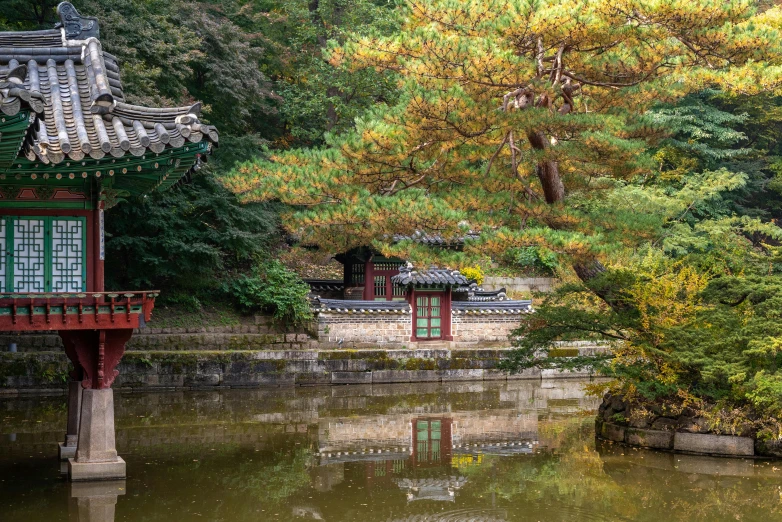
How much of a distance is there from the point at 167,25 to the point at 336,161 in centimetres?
1308

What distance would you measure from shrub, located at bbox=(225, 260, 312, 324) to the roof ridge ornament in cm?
1294

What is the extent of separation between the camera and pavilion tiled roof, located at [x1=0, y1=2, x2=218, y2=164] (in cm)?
1117

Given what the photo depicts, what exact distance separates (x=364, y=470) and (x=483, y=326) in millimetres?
14320

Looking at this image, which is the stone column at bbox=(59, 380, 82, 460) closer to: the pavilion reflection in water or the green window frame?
the pavilion reflection in water

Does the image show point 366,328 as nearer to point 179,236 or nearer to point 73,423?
point 179,236

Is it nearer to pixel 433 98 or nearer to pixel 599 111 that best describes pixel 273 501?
pixel 433 98

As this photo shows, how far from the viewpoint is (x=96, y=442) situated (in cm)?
1211

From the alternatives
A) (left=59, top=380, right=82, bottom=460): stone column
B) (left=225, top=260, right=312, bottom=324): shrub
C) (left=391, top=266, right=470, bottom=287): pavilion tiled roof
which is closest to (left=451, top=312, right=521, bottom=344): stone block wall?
(left=391, top=266, right=470, bottom=287): pavilion tiled roof

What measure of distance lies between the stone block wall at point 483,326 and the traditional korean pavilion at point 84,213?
15.4 m

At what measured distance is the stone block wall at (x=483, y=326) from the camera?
88.9 ft

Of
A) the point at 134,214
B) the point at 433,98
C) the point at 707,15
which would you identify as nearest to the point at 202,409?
the point at 134,214

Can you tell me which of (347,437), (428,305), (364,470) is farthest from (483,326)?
(364,470)

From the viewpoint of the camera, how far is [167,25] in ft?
83.3

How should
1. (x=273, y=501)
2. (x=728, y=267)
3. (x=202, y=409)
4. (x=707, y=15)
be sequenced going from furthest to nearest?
(x=202, y=409) < (x=728, y=267) < (x=707, y=15) < (x=273, y=501)
